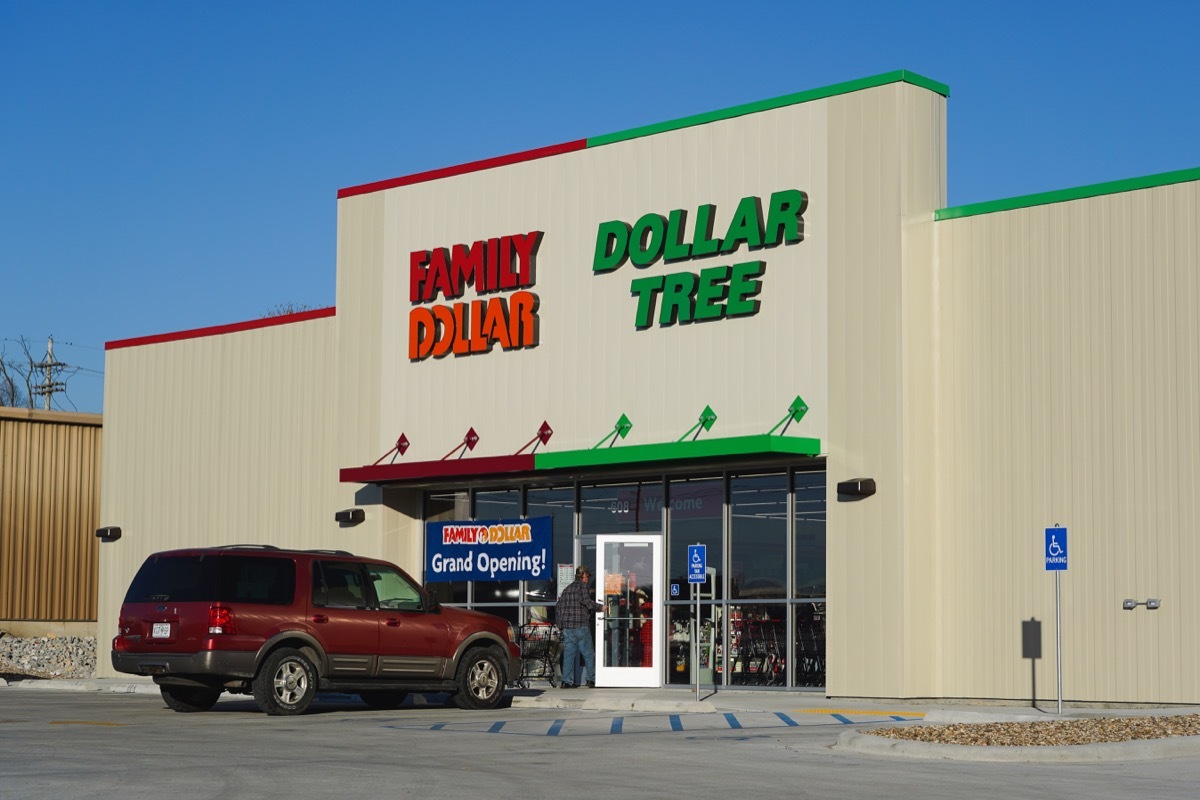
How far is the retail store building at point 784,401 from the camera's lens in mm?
22766

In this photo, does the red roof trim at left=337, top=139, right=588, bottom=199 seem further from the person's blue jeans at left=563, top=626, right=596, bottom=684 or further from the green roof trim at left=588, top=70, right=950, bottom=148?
the person's blue jeans at left=563, top=626, right=596, bottom=684

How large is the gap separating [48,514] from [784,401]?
1056 inches

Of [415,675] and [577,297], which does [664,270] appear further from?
[415,675]

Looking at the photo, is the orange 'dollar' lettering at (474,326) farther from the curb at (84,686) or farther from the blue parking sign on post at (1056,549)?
the blue parking sign on post at (1056,549)

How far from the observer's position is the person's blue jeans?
27062 millimetres

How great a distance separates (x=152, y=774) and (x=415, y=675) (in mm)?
8949

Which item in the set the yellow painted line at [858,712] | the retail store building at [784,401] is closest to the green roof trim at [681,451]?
the retail store building at [784,401]

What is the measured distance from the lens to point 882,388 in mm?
24078

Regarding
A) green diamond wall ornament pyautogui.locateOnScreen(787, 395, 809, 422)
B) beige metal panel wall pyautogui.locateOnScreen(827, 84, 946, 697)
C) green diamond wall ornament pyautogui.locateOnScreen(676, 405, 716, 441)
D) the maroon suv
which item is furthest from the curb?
beige metal panel wall pyautogui.locateOnScreen(827, 84, 946, 697)

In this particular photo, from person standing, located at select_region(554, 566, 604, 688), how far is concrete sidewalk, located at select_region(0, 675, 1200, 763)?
481 millimetres

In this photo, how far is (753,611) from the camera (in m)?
26.3

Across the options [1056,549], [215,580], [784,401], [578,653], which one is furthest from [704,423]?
[215,580]

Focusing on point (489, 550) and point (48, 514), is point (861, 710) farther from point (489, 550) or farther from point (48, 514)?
point (48, 514)

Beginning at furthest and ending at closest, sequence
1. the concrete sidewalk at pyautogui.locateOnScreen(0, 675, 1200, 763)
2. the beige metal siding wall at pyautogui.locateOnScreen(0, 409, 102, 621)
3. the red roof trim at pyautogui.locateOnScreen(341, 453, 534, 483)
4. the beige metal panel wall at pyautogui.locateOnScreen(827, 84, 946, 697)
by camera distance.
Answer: the beige metal siding wall at pyautogui.locateOnScreen(0, 409, 102, 621), the red roof trim at pyautogui.locateOnScreen(341, 453, 534, 483), the beige metal panel wall at pyautogui.locateOnScreen(827, 84, 946, 697), the concrete sidewalk at pyautogui.locateOnScreen(0, 675, 1200, 763)
